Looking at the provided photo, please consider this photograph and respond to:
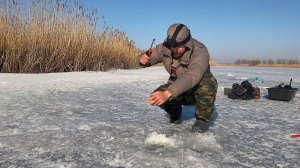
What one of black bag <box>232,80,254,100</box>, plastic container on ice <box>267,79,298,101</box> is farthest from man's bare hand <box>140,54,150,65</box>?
plastic container on ice <box>267,79,298,101</box>

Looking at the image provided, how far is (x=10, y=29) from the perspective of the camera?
216 inches

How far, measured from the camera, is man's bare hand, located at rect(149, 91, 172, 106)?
1.79 meters

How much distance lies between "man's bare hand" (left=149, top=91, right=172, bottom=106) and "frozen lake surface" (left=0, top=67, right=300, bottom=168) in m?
0.27

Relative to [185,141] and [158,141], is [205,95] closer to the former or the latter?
[185,141]

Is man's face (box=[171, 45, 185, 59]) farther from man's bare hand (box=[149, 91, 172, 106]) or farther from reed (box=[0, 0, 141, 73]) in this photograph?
reed (box=[0, 0, 141, 73])

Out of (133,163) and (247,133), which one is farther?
(247,133)

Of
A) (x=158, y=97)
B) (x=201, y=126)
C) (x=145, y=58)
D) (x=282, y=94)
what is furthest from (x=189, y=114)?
(x=282, y=94)

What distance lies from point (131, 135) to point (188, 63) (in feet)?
1.99

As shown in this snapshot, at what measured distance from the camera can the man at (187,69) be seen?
2.06 m

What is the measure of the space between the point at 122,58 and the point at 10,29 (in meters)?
4.72

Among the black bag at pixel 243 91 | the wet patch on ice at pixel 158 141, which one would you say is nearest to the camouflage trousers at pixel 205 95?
the wet patch on ice at pixel 158 141

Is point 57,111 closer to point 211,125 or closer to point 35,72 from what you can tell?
point 211,125

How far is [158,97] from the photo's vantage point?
5.93 ft

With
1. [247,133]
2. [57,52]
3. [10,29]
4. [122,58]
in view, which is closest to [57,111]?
[247,133]
